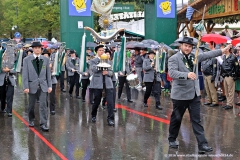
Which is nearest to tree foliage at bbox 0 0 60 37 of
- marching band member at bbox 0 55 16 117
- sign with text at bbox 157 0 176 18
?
sign with text at bbox 157 0 176 18

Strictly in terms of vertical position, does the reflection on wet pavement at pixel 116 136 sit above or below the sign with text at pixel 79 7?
below

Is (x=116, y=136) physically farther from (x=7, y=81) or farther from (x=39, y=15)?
(x=39, y=15)

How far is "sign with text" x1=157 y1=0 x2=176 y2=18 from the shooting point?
20.3 m

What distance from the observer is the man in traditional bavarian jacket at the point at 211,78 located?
37.3ft

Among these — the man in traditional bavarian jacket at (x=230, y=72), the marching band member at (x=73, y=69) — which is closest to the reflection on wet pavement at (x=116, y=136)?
the man in traditional bavarian jacket at (x=230, y=72)

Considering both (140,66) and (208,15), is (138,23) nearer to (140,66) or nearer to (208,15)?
(208,15)

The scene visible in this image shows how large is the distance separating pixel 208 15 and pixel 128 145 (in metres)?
12.4

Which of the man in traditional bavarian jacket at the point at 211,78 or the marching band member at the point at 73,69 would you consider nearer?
the man in traditional bavarian jacket at the point at 211,78

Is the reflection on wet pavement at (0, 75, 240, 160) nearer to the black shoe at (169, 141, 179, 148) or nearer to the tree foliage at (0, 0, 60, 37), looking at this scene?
the black shoe at (169, 141, 179, 148)

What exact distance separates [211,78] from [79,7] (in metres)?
10.00

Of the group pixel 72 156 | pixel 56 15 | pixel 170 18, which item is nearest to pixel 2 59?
pixel 72 156

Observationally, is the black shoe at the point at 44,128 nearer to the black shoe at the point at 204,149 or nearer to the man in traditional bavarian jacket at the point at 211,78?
the black shoe at the point at 204,149

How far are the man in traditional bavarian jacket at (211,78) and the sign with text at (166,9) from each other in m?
9.24

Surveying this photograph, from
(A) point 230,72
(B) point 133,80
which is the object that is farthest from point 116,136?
(B) point 133,80
